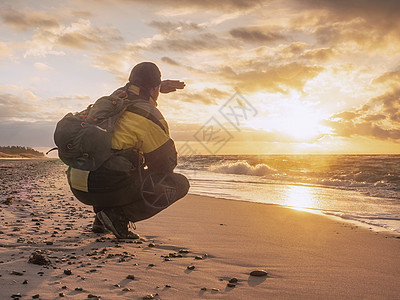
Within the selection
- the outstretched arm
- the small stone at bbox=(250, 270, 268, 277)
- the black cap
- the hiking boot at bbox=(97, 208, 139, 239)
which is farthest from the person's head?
the small stone at bbox=(250, 270, 268, 277)

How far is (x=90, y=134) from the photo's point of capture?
323cm

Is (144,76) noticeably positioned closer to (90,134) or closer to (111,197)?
(90,134)

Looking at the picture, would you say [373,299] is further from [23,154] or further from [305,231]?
[23,154]

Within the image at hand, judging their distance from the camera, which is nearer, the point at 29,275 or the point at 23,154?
the point at 29,275

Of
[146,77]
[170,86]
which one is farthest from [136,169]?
[170,86]

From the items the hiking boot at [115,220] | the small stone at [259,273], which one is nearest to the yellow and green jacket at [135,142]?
the hiking boot at [115,220]

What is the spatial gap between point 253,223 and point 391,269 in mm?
2842

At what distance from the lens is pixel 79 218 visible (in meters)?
5.91

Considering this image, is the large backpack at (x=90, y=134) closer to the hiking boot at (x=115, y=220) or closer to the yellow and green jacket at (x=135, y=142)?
the yellow and green jacket at (x=135, y=142)

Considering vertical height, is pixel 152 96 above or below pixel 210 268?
above

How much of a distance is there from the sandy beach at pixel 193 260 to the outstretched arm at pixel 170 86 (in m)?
2.02

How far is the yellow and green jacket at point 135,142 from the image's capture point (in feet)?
11.4

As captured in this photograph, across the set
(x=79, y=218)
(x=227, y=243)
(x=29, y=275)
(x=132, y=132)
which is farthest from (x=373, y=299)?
(x=79, y=218)

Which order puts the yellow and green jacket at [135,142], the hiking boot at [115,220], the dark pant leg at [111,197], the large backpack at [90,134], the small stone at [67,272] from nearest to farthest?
the small stone at [67,272], the large backpack at [90,134], the yellow and green jacket at [135,142], the dark pant leg at [111,197], the hiking boot at [115,220]
